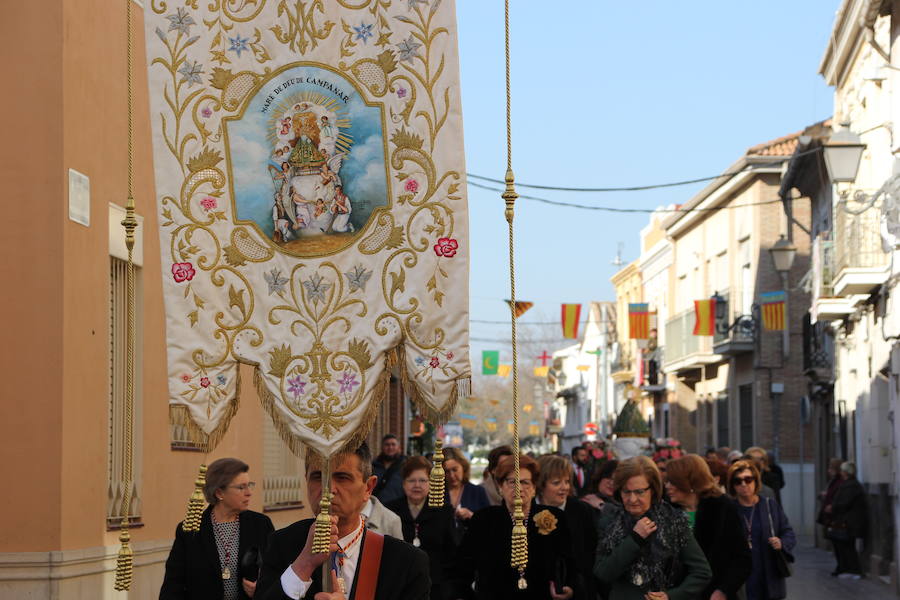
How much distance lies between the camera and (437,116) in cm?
573

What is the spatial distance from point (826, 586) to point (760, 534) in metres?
10.5

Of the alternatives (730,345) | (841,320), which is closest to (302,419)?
(841,320)

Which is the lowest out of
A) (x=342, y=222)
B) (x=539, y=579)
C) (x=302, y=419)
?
(x=539, y=579)

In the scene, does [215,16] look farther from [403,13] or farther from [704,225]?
[704,225]

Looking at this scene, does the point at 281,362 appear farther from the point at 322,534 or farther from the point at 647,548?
the point at 647,548

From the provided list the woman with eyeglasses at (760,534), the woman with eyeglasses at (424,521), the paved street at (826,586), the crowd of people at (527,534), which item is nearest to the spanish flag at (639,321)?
the paved street at (826,586)

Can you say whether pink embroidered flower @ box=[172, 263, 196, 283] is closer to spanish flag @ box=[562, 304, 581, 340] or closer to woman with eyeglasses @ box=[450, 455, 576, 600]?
woman with eyeglasses @ box=[450, 455, 576, 600]

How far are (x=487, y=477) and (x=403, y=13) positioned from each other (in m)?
6.31

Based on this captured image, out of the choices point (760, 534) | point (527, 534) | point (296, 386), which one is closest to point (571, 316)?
point (760, 534)

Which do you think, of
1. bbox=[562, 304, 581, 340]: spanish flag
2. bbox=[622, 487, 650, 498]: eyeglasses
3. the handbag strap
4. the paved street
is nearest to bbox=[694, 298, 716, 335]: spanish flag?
bbox=[562, 304, 581, 340]: spanish flag

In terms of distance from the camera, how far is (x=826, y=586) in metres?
20.5

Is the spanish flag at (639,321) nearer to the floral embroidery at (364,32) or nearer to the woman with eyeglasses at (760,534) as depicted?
the woman with eyeglasses at (760,534)

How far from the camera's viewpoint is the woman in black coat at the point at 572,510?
26.2 ft

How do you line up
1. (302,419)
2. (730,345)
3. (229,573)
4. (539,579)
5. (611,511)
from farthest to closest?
1. (730,345)
2. (611,511)
3. (539,579)
4. (229,573)
5. (302,419)
